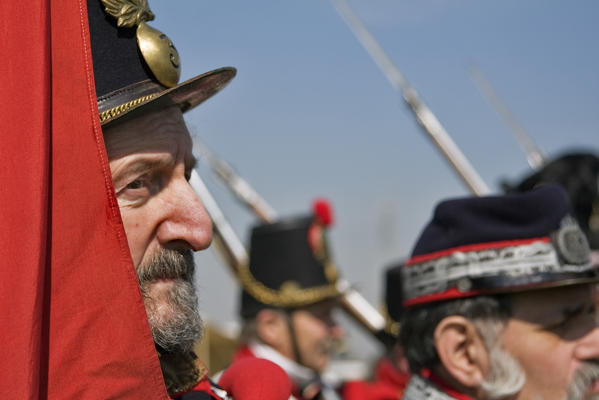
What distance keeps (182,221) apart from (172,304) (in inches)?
7.5

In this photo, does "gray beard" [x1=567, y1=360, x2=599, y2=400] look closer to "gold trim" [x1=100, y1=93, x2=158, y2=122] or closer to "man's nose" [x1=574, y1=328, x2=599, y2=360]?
"man's nose" [x1=574, y1=328, x2=599, y2=360]

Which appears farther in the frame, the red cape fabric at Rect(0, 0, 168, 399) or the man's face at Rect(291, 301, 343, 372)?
the man's face at Rect(291, 301, 343, 372)

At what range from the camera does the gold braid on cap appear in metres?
1.83

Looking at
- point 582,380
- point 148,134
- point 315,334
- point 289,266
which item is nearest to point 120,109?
point 148,134

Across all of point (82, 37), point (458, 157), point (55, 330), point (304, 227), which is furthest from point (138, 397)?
point (304, 227)

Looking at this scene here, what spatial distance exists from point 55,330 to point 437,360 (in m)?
1.68

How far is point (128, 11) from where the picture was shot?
1859 millimetres

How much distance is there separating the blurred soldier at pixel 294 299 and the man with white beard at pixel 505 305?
2568 millimetres

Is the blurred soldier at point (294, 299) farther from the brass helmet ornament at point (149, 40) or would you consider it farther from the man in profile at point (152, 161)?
the brass helmet ornament at point (149, 40)

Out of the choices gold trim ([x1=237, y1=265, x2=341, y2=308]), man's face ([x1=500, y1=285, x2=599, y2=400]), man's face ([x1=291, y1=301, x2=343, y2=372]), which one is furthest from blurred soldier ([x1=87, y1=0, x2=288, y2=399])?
gold trim ([x1=237, y1=265, x2=341, y2=308])

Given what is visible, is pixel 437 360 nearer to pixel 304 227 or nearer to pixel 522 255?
pixel 522 255

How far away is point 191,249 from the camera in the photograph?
1.89m

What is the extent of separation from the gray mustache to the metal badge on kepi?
57.5 inches

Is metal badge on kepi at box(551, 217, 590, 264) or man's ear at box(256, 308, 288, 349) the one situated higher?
metal badge on kepi at box(551, 217, 590, 264)
